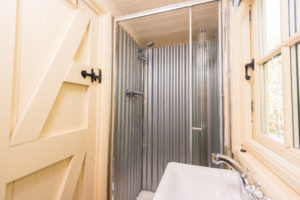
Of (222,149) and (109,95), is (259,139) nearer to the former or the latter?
(222,149)

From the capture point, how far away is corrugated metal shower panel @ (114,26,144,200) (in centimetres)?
138

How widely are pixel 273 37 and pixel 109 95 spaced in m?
1.28

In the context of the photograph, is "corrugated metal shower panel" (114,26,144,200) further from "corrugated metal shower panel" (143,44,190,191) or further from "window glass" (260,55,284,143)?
"window glass" (260,55,284,143)

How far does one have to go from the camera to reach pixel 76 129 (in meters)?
1.03

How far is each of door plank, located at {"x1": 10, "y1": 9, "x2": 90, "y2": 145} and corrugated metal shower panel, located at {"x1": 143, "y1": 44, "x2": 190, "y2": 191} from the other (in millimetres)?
968

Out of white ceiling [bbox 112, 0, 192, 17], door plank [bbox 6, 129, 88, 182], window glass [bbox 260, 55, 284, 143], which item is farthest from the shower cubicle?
door plank [bbox 6, 129, 88, 182]

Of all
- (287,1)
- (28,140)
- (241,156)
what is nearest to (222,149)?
(241,156)

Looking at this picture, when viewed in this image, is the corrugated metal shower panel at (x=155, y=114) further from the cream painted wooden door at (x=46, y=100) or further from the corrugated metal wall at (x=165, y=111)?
the cream painted wooden door at (x=46, y=100)

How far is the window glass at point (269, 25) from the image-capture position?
633mm

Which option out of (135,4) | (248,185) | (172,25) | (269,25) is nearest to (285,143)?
(248,185)

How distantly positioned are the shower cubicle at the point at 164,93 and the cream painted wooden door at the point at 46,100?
0.35 metres

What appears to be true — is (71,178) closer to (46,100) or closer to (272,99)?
(46,100)

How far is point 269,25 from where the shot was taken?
701 mm

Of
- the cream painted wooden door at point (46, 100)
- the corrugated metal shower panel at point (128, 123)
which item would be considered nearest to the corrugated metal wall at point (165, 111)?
the corrugated metal shower panel at point (128, 123)
